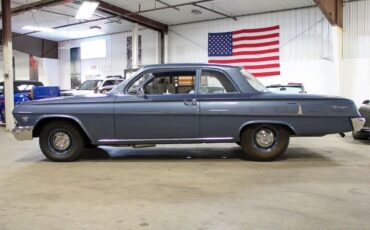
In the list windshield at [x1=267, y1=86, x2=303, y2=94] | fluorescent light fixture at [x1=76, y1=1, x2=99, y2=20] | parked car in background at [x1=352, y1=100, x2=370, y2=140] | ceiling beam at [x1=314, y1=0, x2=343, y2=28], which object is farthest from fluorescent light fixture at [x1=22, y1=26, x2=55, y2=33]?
parked car in background at [x1=352, y1=100, x2=370, y2=140]

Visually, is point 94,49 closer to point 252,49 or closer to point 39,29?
point 39,29

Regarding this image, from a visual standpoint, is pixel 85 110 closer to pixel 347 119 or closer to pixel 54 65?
pixel 347 119

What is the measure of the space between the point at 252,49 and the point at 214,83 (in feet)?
36.9

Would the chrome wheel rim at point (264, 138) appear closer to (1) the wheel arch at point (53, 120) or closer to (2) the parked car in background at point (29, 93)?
(1) the wheel arch at point (53, 120)

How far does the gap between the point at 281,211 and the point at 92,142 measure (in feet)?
11.9

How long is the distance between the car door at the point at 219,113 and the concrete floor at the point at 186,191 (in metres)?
0.53

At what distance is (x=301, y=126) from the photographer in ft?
20.6

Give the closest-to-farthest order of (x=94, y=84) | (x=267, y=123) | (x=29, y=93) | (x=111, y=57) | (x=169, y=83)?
1. (x=267, y=123)
2. (x=169, y=83)
3. (x=29, y=93)
4. (x=94, y=84)
5. (x=111, y=57)

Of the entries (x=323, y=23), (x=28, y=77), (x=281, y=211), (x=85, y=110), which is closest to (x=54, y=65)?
(x=28, y=77)

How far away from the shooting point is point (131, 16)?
57.5ft

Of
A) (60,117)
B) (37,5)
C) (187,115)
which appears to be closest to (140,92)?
(187,115)

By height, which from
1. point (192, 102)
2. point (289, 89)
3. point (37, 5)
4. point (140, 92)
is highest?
point (37, 5)

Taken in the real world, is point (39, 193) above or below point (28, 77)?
below

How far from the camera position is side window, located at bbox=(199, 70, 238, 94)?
256 inches
